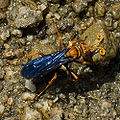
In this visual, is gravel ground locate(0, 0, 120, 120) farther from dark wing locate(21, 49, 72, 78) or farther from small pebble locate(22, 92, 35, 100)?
dark wing locate(21, 49, 72, 78)

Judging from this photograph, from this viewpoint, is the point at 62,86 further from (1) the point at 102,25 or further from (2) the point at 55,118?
(1) the point at 102,25

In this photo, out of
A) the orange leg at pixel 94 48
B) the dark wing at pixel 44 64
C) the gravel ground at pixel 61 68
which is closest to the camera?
the dark wing at pixel 44 64

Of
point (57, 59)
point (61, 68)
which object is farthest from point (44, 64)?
point (61, 68)

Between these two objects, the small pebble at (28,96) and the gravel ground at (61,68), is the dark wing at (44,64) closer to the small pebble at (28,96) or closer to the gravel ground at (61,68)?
the gravel ground at (61,68)

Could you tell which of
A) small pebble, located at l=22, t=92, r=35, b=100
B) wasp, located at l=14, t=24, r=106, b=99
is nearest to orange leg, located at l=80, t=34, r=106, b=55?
wasp, located at l=14, t=24, r=106, b=99

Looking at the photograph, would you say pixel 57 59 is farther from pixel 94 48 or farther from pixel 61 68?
pixel 94 48

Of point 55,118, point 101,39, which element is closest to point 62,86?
point 55,118

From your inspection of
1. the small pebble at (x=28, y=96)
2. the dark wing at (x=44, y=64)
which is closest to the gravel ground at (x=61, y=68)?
the small pebble at (x=28, y=96)
